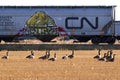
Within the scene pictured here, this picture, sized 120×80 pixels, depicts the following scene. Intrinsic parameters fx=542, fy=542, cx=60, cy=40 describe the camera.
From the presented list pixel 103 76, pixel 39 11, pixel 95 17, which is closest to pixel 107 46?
pixel 95 17

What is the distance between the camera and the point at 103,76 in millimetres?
21406

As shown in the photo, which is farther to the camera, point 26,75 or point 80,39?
point 80,39

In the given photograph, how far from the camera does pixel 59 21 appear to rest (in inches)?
1900

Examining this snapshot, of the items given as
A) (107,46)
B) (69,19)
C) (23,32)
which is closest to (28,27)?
(23,32)

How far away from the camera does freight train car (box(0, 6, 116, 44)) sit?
48.1m

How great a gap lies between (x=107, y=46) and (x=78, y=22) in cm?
499

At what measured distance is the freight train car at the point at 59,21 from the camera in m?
48.1

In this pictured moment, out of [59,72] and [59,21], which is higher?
[59,72]

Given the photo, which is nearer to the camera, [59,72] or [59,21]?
[59,72]

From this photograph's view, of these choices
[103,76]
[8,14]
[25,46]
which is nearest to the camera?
[103,76]

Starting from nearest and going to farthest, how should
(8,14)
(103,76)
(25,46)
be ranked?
(103,76) → (25,46) → (8,14)

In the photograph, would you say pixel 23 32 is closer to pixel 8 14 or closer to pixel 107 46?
pixel 8 14

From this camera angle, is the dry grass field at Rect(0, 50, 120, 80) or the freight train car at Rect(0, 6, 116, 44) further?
the freight train car at Rect(0, 6, 116, 44)

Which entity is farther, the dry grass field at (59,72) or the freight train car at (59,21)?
the freight train car at (59,21)
